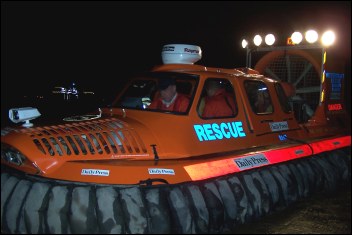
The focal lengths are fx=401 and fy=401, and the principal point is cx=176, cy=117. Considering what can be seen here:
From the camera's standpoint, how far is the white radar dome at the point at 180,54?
14.7 feet

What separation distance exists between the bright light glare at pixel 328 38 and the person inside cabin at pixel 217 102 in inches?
86.1

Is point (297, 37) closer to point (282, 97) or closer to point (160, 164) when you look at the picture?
point (282, 97)

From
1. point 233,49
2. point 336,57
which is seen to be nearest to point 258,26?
point 233,49

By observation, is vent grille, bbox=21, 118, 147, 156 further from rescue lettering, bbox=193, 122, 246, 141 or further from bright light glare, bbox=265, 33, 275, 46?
bright light glare, bbox=265, 33, 275, 46

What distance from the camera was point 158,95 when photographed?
4.68 metres

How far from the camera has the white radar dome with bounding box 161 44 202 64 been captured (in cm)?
447

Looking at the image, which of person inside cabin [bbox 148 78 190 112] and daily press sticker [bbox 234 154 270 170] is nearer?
daily press sticker [bbox 234 154 270 170]

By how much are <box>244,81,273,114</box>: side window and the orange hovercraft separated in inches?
0.5

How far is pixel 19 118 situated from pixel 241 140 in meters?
2.31

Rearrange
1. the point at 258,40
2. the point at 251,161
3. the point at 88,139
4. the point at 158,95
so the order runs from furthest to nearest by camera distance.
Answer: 1. the point at 258,40
2. the point at 158,95
3. the point at 251,161
4. the point at 88,139

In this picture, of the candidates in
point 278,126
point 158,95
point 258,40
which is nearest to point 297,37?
point 258,40

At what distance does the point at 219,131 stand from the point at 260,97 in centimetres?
114

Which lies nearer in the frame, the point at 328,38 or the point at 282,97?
the point at 282,97

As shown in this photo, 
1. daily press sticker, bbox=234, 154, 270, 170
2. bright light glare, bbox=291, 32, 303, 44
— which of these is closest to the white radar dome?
daily press sticker, bbox=234, 154, 270, 170
